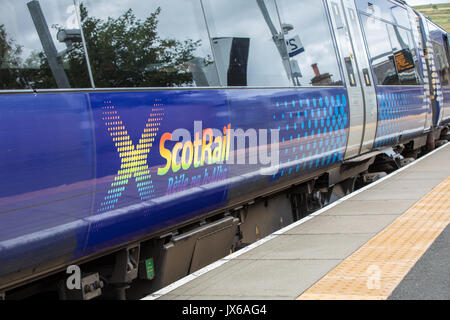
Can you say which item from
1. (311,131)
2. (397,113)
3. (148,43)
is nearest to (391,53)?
(397,113)

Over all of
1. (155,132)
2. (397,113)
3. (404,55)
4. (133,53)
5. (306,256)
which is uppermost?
(404,55)

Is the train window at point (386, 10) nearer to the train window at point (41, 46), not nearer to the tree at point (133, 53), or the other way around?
the tree at point (133, 53)

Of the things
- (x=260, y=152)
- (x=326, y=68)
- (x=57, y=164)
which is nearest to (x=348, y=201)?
(x=326, y=68)

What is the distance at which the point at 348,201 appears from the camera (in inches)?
273

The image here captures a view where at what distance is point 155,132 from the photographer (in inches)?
155

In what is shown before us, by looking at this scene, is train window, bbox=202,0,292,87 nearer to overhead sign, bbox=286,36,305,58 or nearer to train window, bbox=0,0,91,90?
overhead sign, bbox=286,36,305,58

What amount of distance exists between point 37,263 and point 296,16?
4.45 meters

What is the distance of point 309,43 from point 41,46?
13.5 ft

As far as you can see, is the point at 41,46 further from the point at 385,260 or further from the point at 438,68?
the point at 438,68

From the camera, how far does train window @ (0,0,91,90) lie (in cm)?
313

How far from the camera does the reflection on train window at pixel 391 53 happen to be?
8.89 metres

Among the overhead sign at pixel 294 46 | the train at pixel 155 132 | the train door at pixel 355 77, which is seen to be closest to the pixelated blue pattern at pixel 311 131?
the train at pixel 155 132

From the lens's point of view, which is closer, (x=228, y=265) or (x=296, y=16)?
(x=228, y=265)
